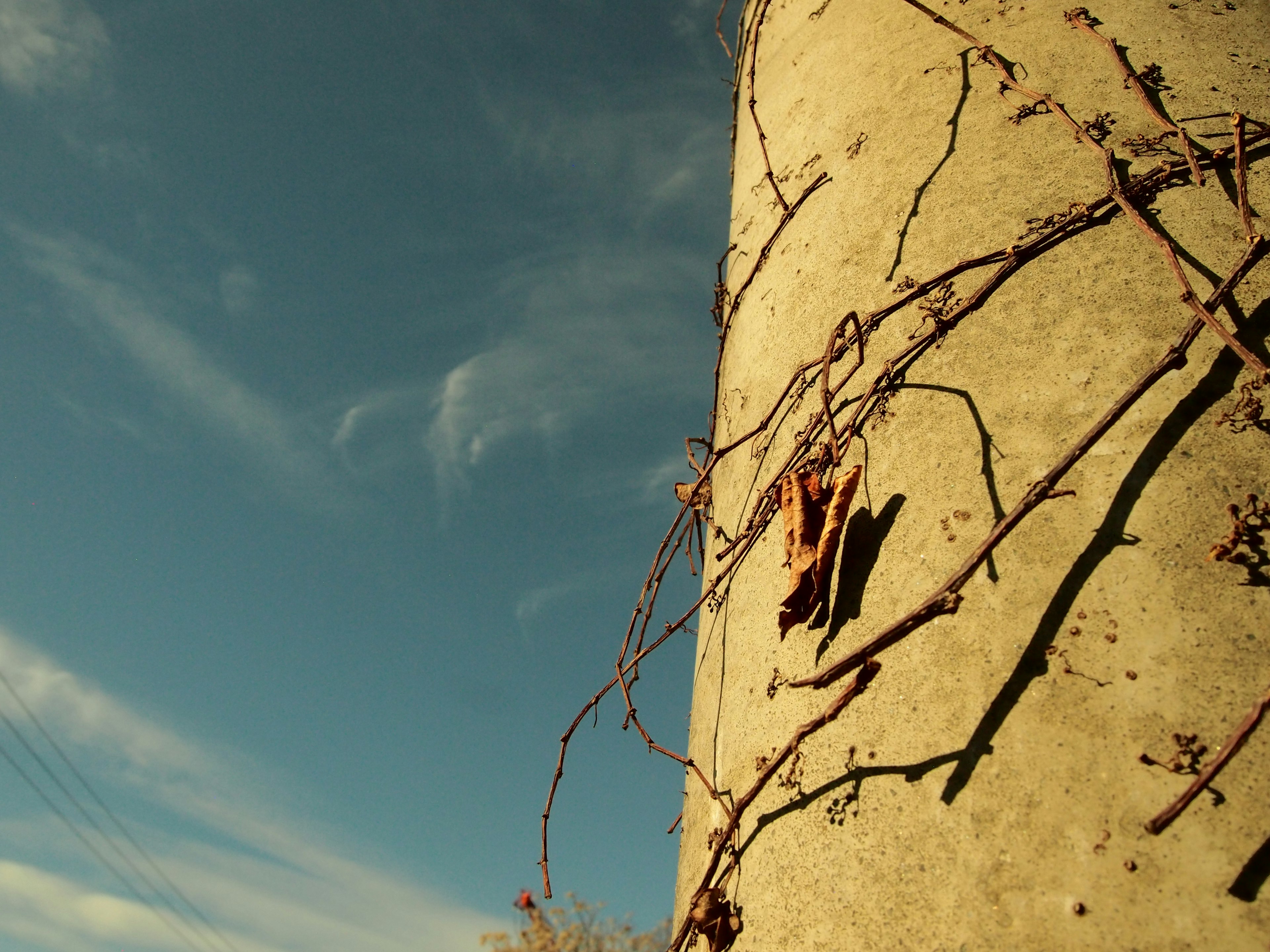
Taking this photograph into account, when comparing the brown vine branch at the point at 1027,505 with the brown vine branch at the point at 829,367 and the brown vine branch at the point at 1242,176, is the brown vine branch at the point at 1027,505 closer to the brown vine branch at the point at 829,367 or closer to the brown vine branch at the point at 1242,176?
the brown vine branch at the point at 1242,176

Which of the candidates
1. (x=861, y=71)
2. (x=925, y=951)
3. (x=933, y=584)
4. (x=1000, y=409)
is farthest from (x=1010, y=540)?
(x=861, y=71)

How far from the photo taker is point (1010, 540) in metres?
1.21

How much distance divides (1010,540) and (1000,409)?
23cm

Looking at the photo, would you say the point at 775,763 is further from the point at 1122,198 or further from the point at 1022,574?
the point at 1122,198

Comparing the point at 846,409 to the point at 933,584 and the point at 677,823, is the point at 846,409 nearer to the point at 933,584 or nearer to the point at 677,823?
the point at 933,584

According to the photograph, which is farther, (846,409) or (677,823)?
(677,823)

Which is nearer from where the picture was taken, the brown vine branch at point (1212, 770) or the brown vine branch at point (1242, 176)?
the brown vine branch at point (1212, 770)

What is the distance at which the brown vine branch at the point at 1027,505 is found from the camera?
3.93ft

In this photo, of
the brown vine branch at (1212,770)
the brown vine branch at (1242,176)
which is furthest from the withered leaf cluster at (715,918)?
the brown vine branch at (1242,176)

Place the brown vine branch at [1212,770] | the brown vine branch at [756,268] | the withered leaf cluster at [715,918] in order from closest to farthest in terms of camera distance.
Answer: the brown vine branch at [1212,770] < the withered leaf cluster at [715,918] < the brown vine branch at [756,268]

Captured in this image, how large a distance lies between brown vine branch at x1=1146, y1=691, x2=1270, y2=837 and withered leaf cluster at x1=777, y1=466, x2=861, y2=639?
59 cm

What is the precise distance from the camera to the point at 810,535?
148cm

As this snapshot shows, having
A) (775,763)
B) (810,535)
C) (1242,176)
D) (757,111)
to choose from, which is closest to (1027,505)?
(810,535)

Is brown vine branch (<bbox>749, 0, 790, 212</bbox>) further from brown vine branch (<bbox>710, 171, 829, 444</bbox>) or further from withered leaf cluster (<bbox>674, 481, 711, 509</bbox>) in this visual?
withered leaf cluster (<bbox>674, 481, 711, 509</bbox>)
